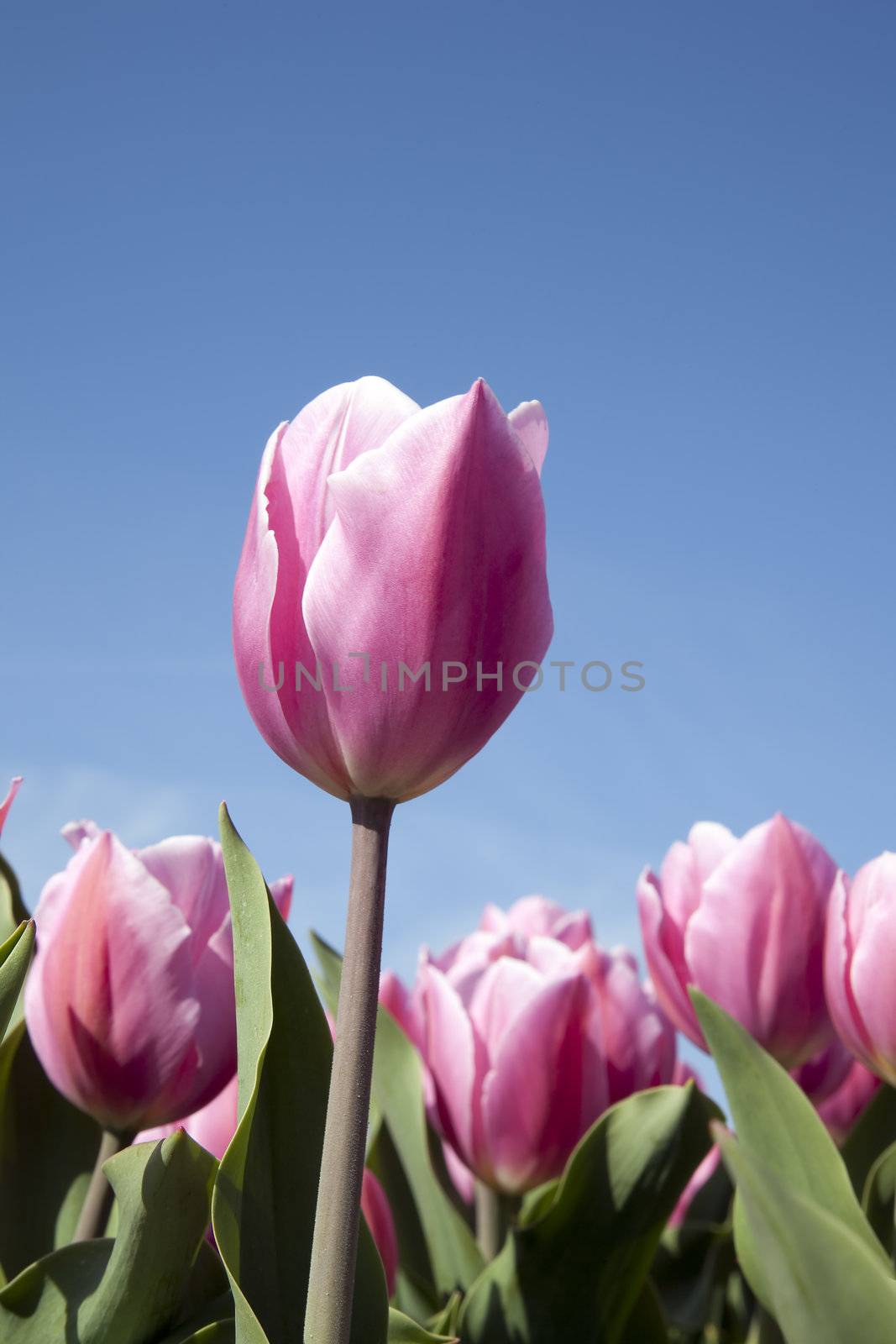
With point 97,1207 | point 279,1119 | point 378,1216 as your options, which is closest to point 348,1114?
point 279,1119

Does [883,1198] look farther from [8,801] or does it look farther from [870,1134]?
[8,801]

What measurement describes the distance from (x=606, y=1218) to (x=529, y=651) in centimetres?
53

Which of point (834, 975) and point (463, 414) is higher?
point (463, 414)

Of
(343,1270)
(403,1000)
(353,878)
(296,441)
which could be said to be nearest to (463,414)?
(296,441)

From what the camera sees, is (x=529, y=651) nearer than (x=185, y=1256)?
Yes

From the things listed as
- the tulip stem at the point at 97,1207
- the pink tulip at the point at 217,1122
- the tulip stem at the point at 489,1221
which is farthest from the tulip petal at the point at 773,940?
the tulip stem at the point at 97,1207

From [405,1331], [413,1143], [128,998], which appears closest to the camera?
[405,1331]

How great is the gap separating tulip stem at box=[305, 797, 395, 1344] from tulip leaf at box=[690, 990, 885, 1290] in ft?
0.96

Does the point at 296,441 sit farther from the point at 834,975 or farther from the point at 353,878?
the point at 834,975

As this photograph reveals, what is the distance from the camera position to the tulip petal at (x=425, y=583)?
57 cm

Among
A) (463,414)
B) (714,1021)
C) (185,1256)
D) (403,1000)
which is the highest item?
(463,414)

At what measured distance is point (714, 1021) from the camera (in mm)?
788

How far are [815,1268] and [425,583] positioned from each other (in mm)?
313

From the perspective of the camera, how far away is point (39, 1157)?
1058 mm
